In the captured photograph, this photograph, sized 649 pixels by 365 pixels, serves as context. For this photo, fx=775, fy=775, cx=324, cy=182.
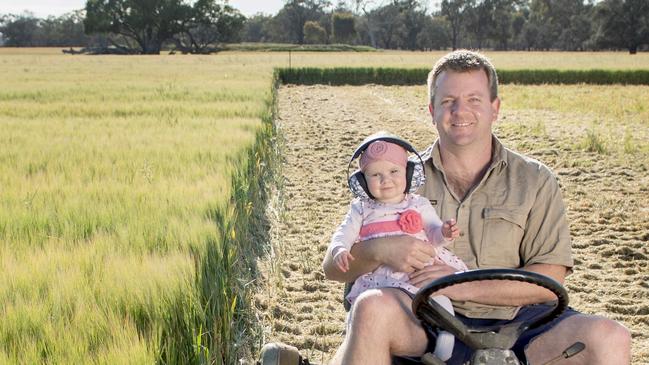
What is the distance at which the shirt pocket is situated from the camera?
8.82 ft

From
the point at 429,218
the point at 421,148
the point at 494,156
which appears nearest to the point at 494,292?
the point at 429,218

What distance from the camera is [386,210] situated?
8.66 feet

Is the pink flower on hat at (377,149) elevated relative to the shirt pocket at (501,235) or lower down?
elevated

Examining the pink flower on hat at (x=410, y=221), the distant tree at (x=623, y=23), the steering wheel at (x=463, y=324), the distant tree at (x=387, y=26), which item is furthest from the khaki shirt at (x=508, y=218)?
the distant tree at (x=387, y=26)

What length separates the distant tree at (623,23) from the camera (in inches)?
2475

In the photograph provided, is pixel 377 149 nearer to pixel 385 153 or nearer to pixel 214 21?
pixel 385 153

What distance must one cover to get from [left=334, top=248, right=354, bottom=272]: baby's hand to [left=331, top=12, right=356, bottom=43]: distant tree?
89.9 meters

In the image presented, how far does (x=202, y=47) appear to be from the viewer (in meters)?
73.4

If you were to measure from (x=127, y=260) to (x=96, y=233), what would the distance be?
0.60m

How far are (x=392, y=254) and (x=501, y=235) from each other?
0.48 meters

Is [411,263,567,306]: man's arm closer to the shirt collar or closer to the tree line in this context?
the shirt collar

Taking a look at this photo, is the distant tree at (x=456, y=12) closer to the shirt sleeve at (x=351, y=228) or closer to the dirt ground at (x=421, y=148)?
the dirt ground at (x=421, y=148)

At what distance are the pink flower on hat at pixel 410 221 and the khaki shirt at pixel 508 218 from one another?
0.22 meters

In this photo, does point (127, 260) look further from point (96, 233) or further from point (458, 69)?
point (458, 69)
